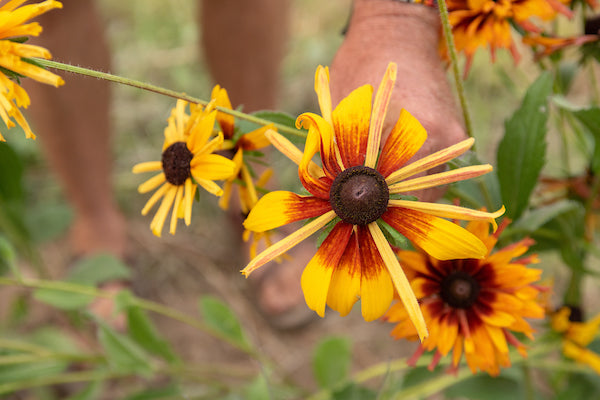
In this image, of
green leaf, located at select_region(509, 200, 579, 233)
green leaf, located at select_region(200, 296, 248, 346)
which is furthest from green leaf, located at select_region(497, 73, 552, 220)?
green leaf, located at select_region(200, 296, 248, 346)

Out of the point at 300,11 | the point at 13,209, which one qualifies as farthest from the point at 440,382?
the point at 300,11

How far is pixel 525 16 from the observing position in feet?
1.58

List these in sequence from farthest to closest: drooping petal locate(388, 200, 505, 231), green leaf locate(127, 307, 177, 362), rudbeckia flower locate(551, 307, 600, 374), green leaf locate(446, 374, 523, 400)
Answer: green leaf locate(127, 307, 177, 362)
green leaf locate(446, 374, 523, 400)
rudbeckia flower locate(551, 307, 600, 374)
drooping petal locate(388, 200, 505, 231)

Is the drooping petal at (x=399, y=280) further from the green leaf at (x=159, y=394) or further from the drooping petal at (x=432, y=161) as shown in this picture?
the green leaf at (x=159, y=394)

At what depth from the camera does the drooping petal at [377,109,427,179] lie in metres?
0.38

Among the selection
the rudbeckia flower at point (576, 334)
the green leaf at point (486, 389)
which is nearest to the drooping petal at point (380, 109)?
the rudbeckia flower at point (576, 334)

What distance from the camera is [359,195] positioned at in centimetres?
37

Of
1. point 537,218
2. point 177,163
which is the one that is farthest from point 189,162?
point 537,218

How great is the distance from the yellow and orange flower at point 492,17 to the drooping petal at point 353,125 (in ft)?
0.54

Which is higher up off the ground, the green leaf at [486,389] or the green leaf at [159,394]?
the green leaf at [159,394]

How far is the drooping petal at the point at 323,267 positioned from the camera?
14.9 inches

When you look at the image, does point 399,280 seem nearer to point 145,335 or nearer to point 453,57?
point 453,57

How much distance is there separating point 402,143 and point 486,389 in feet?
1.62

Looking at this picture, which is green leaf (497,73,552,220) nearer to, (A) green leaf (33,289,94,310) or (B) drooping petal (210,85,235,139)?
(B) drooping petal (210,85,235,139)
